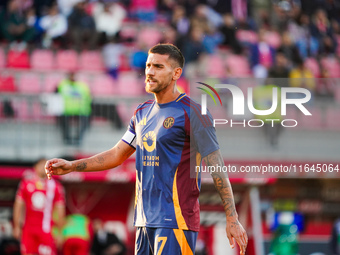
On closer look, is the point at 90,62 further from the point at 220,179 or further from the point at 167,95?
the point at 220,179

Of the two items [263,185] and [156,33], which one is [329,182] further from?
[156,33]

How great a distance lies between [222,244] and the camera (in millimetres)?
11633

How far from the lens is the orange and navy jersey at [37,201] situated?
941cm

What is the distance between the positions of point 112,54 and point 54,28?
1.72m

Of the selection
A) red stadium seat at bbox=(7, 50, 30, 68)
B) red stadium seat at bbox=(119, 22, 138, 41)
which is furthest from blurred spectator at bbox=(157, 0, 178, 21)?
red stadium seat at bbox=(7, 50, 30, 68)

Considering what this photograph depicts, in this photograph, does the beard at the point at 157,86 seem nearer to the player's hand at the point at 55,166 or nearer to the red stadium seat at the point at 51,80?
the player's hand at the point at 55,166

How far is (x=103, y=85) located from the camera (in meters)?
13.8

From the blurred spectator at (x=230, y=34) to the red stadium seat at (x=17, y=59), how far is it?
16.6 ft

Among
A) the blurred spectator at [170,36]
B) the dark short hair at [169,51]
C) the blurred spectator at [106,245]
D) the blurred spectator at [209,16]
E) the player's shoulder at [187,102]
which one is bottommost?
the blurred spectator at [106,245]

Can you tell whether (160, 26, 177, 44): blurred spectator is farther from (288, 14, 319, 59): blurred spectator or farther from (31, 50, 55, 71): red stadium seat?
(288, 14, 319, 59): blurred spectator

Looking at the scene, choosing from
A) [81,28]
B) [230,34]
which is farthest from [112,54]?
[230,34]

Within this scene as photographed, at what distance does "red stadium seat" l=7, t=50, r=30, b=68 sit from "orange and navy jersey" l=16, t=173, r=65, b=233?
5442mm

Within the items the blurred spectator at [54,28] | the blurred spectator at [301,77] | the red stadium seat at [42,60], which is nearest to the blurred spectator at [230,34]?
the blurred spectator at [301,77]

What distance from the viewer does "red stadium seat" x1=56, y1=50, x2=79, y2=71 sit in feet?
48.0
